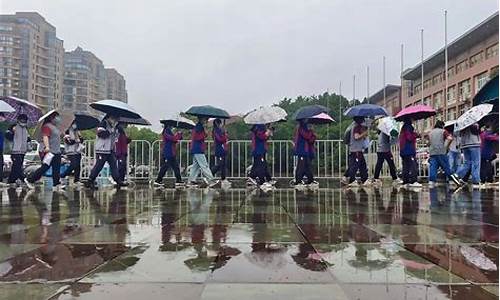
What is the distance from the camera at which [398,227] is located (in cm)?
541

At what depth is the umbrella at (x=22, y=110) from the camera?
12.7 meters

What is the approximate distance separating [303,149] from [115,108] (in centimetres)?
492

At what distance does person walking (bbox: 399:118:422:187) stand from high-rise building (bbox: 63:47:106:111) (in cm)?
5837

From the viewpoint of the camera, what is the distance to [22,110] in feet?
42.3

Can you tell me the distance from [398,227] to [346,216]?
1.10 meters

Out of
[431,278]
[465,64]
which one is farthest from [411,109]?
[465,64]

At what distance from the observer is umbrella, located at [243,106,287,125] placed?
12.5m

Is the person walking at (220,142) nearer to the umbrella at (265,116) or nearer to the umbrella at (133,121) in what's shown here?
the umbrella at (265,116)

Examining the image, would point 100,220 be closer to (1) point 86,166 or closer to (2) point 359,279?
(2) point 359,279

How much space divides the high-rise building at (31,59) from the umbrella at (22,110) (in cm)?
5615

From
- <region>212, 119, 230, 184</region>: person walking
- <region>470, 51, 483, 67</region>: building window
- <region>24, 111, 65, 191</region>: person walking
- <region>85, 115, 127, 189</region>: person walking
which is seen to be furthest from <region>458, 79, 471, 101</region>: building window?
<region>24, 111, 65, 191</region>: person walking

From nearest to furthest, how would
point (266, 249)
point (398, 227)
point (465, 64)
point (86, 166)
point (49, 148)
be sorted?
point (266, 249)
point (398, 227)
point (49, 148)
point (86, 166)
point (465, 64)

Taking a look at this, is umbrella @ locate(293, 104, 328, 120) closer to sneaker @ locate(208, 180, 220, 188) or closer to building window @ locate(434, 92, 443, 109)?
sneaker @ locate(208, 180, 220, 188)

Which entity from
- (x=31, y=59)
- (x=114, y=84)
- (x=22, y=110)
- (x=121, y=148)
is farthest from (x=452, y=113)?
(x=31, y=59)
